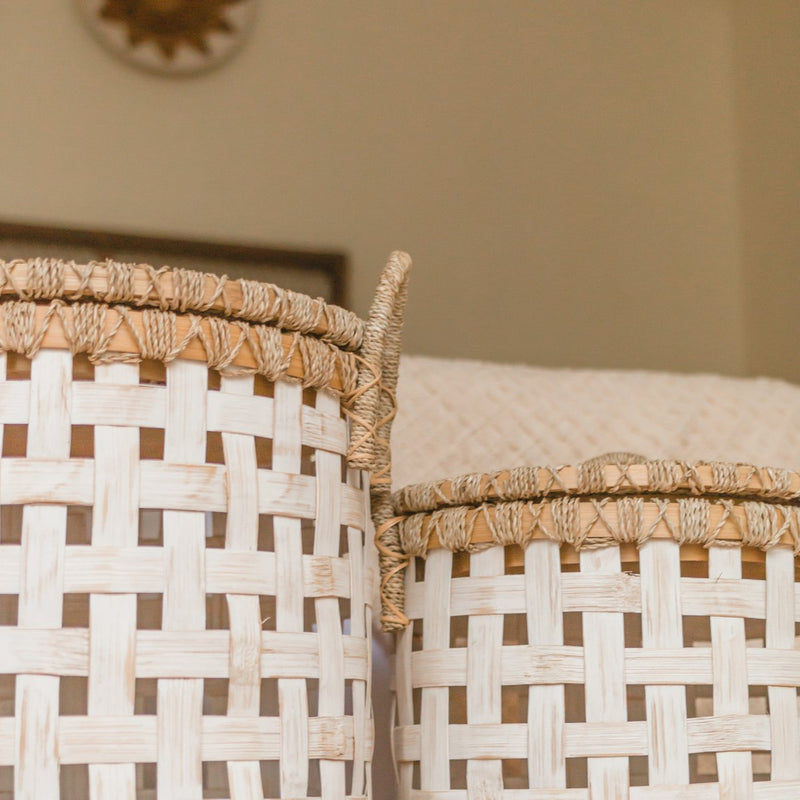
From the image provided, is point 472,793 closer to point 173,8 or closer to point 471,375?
point 471,375

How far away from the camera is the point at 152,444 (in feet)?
1.86

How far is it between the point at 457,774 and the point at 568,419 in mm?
451

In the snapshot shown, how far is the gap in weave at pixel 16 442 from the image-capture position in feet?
1.77

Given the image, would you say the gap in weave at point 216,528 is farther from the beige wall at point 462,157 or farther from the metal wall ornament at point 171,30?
the metal wall ornament at point 171,30

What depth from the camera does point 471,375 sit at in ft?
3.42

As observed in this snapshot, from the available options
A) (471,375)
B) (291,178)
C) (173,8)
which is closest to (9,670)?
(471,375)

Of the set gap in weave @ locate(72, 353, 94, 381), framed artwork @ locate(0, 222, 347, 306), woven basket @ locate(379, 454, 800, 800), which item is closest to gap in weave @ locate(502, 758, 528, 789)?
woven basket @ locate(379, 454, 800, 800)

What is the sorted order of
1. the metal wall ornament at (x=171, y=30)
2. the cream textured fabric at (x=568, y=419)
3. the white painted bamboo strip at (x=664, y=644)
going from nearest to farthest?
the white painted bamboo strip at (x=664, y=644) < the cream textured fabric at (x=568, y=419) < the metal wall ornament at (x=171, y=30)

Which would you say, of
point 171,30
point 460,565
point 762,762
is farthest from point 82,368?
point 171,30

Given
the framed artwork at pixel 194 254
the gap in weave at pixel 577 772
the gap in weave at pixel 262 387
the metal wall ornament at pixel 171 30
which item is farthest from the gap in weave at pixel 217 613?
the metal wall ornament at pixel 171 30

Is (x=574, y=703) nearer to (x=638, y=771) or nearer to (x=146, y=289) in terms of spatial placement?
(x=638, y=771)

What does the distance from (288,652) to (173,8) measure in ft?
4.15

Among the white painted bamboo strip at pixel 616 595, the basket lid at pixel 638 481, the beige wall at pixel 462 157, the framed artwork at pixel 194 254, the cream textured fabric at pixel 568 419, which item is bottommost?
the white painted bamboo strip at pixel 616 595

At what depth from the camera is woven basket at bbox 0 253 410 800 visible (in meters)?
0.51
